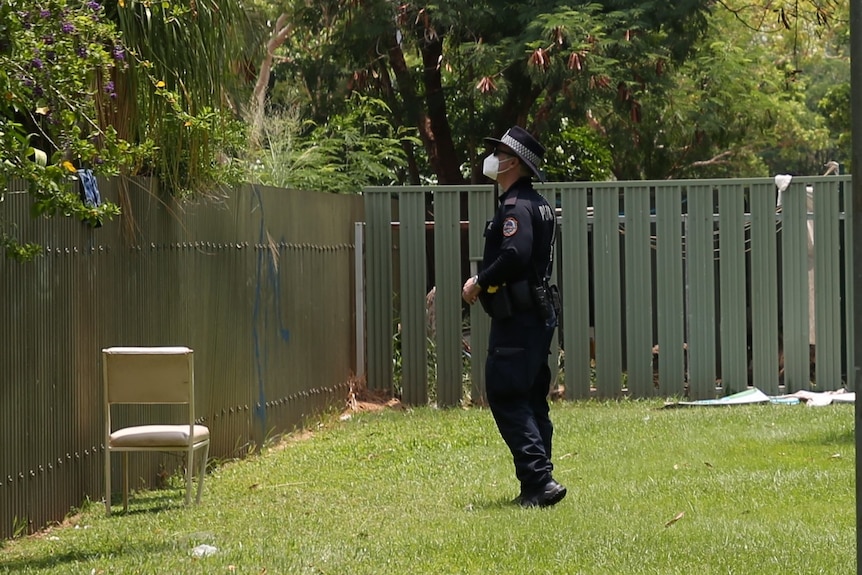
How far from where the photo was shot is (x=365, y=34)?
1786 centimetres

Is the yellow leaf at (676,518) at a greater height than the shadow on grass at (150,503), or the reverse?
the yellow leaf at (676,518)

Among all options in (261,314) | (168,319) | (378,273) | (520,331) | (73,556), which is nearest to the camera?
(73,556)

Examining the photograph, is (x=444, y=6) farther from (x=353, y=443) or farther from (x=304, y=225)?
(x=353, y=443)

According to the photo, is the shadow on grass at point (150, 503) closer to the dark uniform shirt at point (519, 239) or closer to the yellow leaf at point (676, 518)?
the dark uniform shirt at point (519, 239)

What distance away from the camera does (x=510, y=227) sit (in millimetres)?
7594

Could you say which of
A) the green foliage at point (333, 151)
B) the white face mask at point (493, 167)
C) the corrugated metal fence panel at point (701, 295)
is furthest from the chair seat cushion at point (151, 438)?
the corrugated metal fence panel at point (701, 295)

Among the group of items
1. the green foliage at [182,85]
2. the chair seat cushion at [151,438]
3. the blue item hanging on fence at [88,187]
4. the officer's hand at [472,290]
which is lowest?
the chair seat cushion at [151,438]

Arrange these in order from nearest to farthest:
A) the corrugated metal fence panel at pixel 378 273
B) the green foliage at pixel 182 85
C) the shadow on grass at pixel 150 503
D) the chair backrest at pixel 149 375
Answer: the chair backrest at pixel 149 375 → the shadow on grass at pixel 150 503 → the green foliage at pixel 182 85 → the corrugated metal fence panel at pixel 378 273

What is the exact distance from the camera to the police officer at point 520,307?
7.54 metres

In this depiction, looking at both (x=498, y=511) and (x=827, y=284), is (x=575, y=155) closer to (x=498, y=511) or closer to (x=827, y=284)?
(x=827, y=284)

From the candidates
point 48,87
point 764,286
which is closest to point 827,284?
point 764,286

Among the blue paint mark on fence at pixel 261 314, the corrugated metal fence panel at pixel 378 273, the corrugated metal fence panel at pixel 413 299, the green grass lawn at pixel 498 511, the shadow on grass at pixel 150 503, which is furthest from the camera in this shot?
the corrugated metal fence panel at pixel 378 273

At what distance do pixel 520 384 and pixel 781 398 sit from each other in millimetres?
5896

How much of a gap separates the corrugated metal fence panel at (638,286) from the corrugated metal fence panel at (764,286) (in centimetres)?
98
